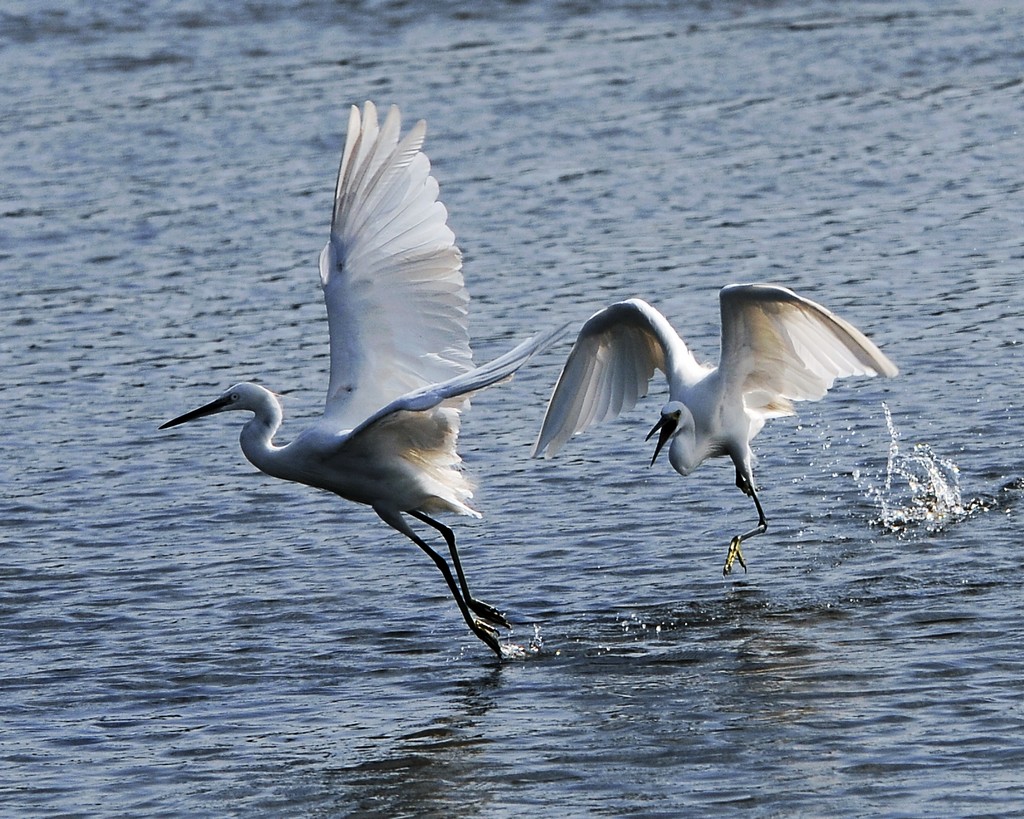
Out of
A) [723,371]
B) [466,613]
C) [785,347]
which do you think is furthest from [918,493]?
[466,613]

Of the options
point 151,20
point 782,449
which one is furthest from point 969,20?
point 782,449

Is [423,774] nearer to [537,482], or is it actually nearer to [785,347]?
[785,347]

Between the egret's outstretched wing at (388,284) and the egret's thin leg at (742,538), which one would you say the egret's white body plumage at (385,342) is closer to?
the egret's outstretched wing at (388,284)

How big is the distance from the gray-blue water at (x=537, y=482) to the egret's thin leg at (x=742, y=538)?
92 millimetres

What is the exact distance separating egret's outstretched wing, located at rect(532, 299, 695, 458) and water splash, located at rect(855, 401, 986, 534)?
4.18 ft

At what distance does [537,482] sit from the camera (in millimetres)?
10539

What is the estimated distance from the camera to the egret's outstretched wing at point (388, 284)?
8367 mm

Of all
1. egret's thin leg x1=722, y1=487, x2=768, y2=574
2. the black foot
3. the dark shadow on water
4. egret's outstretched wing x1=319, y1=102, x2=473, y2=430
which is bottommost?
the dark shadow on water

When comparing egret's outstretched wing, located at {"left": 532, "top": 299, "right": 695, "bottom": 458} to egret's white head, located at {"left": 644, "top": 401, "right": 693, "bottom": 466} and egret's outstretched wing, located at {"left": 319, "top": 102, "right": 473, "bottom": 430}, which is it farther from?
egret's outstretched wing, located at {"left": 319, "top": 102, "right": 473, "bottom": 430}

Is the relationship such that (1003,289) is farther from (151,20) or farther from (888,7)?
(151,20)

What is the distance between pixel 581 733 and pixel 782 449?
4133mm

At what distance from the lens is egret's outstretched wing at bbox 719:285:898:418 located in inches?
351

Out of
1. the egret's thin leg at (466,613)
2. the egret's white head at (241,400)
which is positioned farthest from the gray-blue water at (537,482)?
the egret's white head at (241,400)

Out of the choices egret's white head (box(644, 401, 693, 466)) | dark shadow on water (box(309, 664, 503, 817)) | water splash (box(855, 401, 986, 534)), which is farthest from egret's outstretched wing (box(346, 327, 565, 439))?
water splash (box(855, 401, 986, 534))
